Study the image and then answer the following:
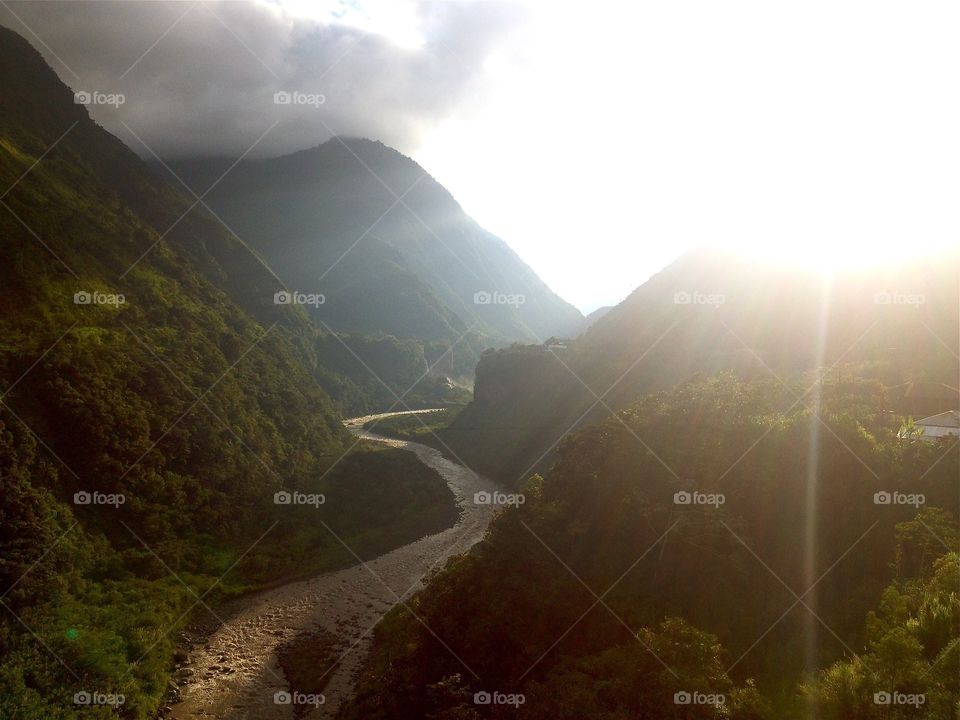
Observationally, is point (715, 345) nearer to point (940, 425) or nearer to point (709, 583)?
point (940, 425)

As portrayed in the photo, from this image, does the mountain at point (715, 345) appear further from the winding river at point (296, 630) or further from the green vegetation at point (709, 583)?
the winding river at point (296, 630)

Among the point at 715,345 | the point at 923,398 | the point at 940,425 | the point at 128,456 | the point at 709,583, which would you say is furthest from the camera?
the point at 715,345

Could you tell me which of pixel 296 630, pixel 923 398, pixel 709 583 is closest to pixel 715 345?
pixel 923 398

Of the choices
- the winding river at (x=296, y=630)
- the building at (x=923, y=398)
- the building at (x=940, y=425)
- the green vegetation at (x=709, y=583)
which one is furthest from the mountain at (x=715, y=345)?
the winding river at (x=296, y=630)

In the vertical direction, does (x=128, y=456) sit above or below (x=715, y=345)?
below

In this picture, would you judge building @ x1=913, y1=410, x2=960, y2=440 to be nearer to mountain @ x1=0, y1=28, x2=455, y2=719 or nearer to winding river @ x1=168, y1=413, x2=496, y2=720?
winding river @ x1=168, y1=413, x2=496, y2=720

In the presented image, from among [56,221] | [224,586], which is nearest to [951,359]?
[224,586]

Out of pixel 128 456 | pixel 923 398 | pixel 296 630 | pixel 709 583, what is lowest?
pixel 296 630
